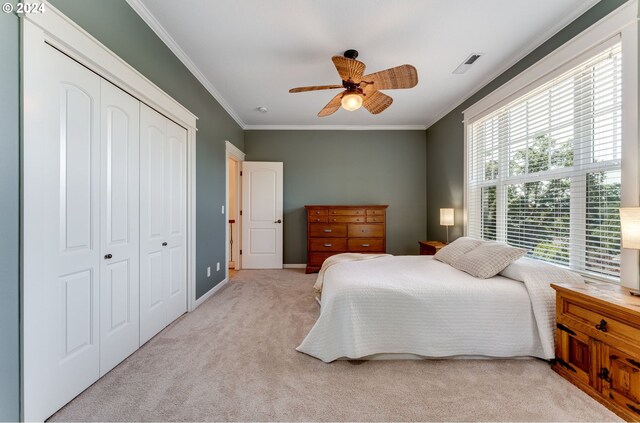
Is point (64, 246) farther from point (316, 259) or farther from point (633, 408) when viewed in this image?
point (316, 259)

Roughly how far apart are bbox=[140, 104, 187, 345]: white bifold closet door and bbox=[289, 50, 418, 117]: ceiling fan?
131cm

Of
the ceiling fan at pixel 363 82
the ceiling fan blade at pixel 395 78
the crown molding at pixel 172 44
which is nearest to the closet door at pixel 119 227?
the crown molding at pixel 172 44

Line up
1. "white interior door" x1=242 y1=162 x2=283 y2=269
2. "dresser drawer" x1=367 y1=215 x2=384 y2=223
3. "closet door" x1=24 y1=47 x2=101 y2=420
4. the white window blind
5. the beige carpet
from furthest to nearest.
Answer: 1. "white interior door" x1=242 y1=162 x2=283 y2=269
2. "dresser drawer" x1=367 y1=215 x2=384 y2=223
3. the white window blind
4. the beige carpet
5. "closet door" x1=24 y1=47 x2=101 y2=420

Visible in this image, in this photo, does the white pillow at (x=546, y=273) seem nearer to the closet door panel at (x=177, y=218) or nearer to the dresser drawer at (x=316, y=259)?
the dresser drawer at (x=316, y=259)

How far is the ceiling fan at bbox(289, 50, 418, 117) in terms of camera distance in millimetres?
2211

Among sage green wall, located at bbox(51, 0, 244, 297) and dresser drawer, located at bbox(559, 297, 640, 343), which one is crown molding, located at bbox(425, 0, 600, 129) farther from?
sage green wall, located at bbox(51, 0, 244, 297)

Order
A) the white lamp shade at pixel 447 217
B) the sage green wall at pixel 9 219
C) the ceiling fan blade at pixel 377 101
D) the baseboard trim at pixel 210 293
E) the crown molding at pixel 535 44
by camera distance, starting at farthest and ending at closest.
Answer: the white lamp shade at pixel 447 217
the baseboard trim at pixel 210 293
the ceiling fan blade at pixel 377 101
the crown molding at pixel 535 44
the sage green wall at pixel 9 219

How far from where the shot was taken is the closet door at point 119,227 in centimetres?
179

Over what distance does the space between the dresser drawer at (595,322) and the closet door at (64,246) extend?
3121 mm

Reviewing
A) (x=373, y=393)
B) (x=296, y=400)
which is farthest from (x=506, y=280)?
(x=296, y=400)

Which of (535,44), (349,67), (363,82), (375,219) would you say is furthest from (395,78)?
(375,219)

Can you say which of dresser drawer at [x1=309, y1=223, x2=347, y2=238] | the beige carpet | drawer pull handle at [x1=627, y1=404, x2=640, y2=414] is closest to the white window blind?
drawer pull handle at [x1=627, y1=404, x2=640, y2=414]

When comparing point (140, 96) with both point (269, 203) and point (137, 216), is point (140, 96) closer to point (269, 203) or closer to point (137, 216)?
point (137, 216)

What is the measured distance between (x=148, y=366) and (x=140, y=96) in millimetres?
2085
